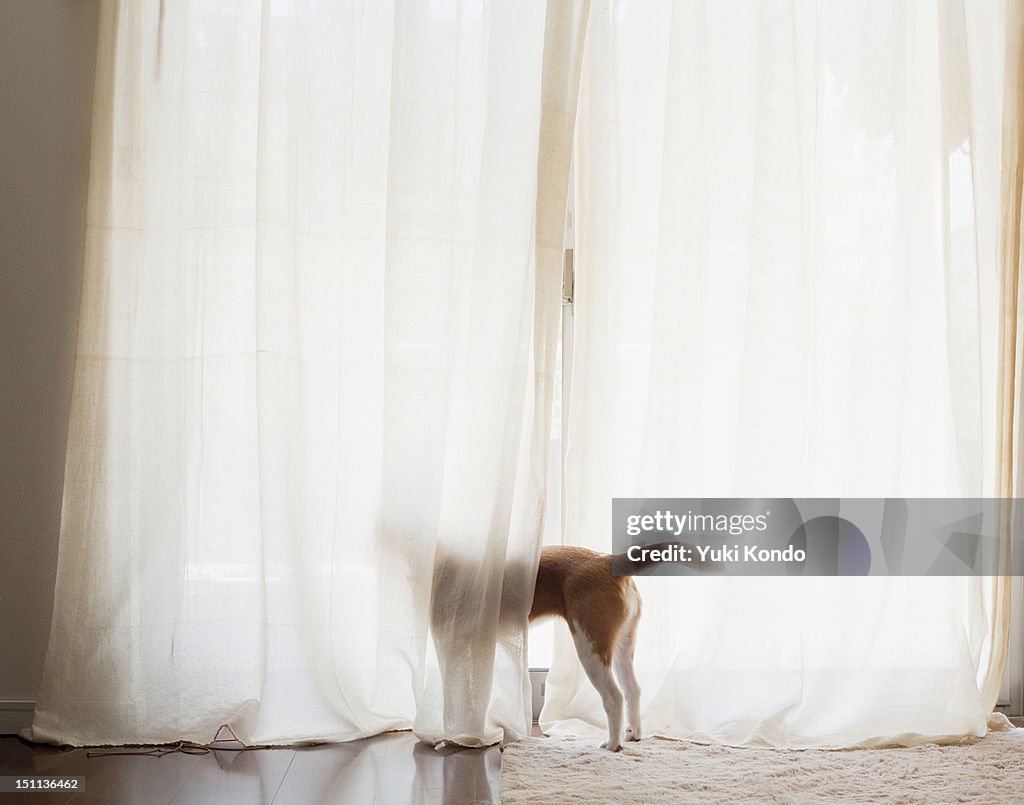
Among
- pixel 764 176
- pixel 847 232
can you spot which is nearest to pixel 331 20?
pixel 764 176

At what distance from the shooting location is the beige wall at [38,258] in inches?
91.6

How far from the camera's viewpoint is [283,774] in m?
2.03

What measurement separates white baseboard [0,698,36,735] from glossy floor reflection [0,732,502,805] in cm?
7

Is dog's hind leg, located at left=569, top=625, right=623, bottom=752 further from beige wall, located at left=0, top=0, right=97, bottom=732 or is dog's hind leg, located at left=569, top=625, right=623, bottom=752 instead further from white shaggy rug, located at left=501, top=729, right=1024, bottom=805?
beige wall, located at left=0, top=0, right=97, bottom=732

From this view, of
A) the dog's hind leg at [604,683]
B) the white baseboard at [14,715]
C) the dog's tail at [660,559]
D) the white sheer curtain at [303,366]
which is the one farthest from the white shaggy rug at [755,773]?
the white baseboard at [14,715]

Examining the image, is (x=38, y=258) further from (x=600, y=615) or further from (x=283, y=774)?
(x=600, y=615)

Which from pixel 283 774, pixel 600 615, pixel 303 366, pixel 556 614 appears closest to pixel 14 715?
pixel 283 774

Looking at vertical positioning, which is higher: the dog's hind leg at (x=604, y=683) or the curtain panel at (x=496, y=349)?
the curtain panel at (x=496, y=349)

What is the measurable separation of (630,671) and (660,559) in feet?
0.86

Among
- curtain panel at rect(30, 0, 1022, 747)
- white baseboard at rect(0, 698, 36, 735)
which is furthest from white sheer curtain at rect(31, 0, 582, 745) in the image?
white baseboard at rect(0, 698, 36, 735)

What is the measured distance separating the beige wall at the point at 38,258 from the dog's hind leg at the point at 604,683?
1.28 m

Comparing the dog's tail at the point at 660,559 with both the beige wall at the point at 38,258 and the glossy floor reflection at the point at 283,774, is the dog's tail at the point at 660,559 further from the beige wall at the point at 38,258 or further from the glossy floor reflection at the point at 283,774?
the beige wall at the point at 38,258

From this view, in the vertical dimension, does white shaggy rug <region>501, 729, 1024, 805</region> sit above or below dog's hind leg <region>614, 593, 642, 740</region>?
below

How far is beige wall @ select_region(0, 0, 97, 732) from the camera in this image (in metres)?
2.33
